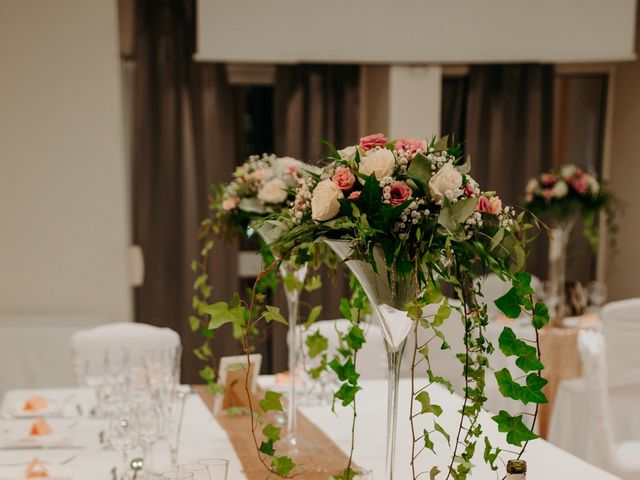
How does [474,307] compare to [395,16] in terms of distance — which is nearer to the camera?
[474,307]

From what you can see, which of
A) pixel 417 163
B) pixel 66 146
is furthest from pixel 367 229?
pixel 66 146

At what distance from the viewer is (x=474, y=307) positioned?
48.3 inches

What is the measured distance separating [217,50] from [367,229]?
12.1ft

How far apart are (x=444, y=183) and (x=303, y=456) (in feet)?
3.28

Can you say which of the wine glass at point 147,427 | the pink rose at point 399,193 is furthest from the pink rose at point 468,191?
the wine glass at point 147,427

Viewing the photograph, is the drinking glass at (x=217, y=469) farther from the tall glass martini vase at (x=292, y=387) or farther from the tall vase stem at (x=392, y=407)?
the tall glass martini vase at (x=292, y=387)

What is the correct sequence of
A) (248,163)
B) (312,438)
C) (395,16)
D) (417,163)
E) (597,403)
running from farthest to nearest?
(395,16)
(597,403)
(248,163)
(312,438)
(417,163)

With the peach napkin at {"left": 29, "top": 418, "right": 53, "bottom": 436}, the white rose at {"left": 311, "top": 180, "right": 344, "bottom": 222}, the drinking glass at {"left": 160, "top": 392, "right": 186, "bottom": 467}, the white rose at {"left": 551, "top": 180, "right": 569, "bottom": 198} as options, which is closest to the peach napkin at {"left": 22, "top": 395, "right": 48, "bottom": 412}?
the peach napkin at {"left": 29, "top": 418, "right": 53, "bottom": 436}

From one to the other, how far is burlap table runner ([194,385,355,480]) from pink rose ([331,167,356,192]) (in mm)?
697

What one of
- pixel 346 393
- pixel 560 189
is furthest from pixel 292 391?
pixel 560 189

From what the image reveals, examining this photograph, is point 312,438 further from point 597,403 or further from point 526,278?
point 597,403

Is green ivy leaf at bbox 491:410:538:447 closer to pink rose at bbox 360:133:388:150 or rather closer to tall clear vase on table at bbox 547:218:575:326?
pink rose at bbox 360:133:388:150

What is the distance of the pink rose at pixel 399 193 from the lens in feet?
4.24

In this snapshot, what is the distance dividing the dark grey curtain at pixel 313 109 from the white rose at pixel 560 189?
1.35m
